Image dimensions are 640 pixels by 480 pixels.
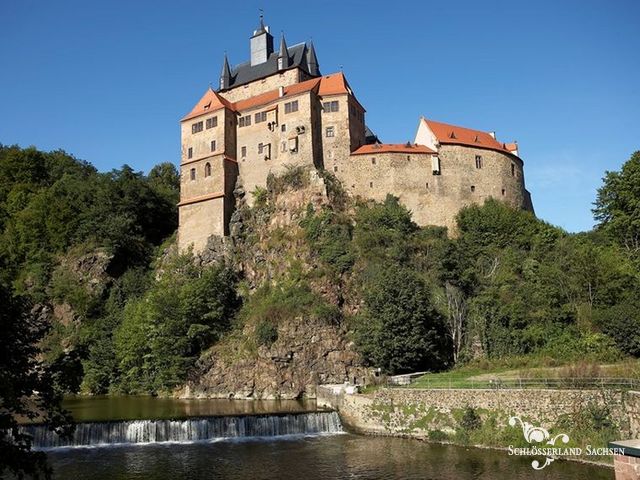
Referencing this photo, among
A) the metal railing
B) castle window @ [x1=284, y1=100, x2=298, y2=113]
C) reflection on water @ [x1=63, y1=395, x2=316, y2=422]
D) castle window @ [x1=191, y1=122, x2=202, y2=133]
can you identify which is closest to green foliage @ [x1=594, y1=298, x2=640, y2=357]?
the metal railing

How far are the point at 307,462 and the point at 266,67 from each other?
174 ft

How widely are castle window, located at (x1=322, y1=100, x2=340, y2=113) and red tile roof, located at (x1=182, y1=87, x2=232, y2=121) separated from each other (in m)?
10.6

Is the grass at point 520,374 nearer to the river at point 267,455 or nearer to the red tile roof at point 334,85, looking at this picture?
the river at point 267,455

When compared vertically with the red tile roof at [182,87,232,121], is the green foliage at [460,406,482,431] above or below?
below

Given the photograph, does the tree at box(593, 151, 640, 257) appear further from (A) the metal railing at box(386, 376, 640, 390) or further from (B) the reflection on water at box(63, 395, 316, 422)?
(B) the reflection on water at box(63, 395, 316, 422)

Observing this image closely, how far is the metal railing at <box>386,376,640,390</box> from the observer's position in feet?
72.6

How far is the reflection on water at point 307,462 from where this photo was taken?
2038cm

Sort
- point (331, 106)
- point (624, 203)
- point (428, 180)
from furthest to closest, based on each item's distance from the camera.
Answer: point (331, 106) < point (428, 180) < point (624, 203)

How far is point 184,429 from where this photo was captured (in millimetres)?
27734

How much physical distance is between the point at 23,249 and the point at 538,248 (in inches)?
2006

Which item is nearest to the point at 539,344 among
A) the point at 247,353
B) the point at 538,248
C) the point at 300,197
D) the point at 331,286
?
the point at 538,248

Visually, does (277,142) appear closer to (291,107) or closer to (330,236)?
(291,107)

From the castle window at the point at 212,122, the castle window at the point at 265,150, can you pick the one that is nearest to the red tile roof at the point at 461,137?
the castle window at the point at 265,150

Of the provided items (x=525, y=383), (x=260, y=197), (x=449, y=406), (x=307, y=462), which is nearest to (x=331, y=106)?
(x=260, y=197)
